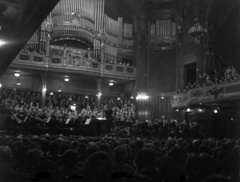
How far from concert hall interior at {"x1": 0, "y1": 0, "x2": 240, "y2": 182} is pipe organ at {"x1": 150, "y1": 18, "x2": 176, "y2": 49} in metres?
0.10

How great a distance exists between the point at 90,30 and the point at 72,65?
14.4 feet

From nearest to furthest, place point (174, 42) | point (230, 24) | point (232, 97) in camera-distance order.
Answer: point (232, 97) → point (230, 24) → point (174, 42)

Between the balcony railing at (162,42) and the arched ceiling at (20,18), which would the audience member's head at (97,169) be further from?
the balcony railing at (162,42)

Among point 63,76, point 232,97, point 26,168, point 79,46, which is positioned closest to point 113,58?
point 79,46

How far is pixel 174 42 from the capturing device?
1145 inches

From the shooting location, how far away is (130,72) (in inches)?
1145

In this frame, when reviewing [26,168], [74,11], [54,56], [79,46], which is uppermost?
[74,11]

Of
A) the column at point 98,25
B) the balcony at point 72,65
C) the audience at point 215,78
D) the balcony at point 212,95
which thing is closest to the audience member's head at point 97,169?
the balcony at point 212,95

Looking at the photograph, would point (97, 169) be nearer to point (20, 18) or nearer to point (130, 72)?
point (20, 18)

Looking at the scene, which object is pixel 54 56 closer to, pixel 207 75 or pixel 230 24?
pixel 207 75

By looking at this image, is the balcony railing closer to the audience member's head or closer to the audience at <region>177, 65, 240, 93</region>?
the audience at <region>177, 65, 240, 93</region>

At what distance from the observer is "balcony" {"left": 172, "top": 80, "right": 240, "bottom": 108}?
59.7 ft

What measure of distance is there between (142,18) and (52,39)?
31.4 feet

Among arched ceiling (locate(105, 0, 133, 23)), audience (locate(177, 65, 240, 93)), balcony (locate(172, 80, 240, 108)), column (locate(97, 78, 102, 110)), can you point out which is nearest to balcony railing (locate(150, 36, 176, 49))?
arched ceiling (locate(105, 0, 133, 23))
